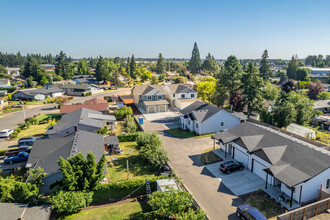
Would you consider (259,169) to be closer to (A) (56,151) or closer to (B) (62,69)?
(A) (56,151)

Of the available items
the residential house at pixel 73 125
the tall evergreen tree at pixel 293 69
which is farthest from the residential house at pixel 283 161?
the tall evergreen tree at pixel 293 69

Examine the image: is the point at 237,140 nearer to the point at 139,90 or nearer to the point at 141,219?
the point at 141,219

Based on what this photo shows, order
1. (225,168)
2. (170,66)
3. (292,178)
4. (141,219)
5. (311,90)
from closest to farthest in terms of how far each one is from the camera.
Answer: (141,219) < (292,178) < (225,168) < (311,90) < (170,66)

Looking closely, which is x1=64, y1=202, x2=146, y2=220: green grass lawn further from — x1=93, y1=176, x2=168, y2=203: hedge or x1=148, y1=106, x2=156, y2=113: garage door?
x1=148, y1=106, x2=156, y2=113: garage door

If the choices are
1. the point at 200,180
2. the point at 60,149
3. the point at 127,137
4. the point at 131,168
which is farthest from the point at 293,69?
the point at 60,149

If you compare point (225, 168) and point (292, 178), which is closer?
point (292, 178)

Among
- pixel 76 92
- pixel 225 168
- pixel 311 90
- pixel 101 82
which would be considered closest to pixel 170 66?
pixel 101 82
